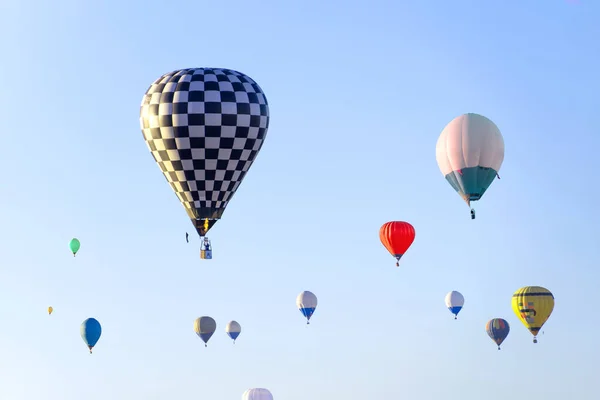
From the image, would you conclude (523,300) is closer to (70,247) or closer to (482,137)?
(482,137)

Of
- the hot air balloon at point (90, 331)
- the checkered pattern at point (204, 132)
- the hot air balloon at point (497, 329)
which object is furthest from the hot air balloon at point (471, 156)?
the hot air balloon at point (90, 331)

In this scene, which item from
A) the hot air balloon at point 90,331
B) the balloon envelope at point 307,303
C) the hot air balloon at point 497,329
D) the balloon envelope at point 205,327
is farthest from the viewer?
the balloon envelope at point 307,303

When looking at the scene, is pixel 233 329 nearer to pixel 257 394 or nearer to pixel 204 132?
pixel 257 394

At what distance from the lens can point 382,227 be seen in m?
71.7

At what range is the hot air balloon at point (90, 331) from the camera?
3046 inches

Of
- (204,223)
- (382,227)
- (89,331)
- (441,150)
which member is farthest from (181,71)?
(89,331)

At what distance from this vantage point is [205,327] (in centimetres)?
8338

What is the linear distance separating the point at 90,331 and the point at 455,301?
21.6 m

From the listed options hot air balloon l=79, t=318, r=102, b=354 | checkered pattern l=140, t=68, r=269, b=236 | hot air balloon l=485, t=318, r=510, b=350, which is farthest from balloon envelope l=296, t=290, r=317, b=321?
checkered pattern l=140, t=68, r=269, b=236

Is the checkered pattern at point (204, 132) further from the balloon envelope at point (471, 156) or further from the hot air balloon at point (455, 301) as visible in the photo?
the hot air balloon at point (455, 301)

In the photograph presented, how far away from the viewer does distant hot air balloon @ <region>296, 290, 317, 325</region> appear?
83.4 metres

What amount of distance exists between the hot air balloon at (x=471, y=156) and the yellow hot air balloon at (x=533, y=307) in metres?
14.7

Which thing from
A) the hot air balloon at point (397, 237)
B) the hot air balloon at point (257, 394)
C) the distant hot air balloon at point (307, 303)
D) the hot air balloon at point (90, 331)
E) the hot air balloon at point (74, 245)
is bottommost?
the hot air balloon at point (257, 394)

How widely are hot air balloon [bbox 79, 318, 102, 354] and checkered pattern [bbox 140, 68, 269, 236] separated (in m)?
21.9
